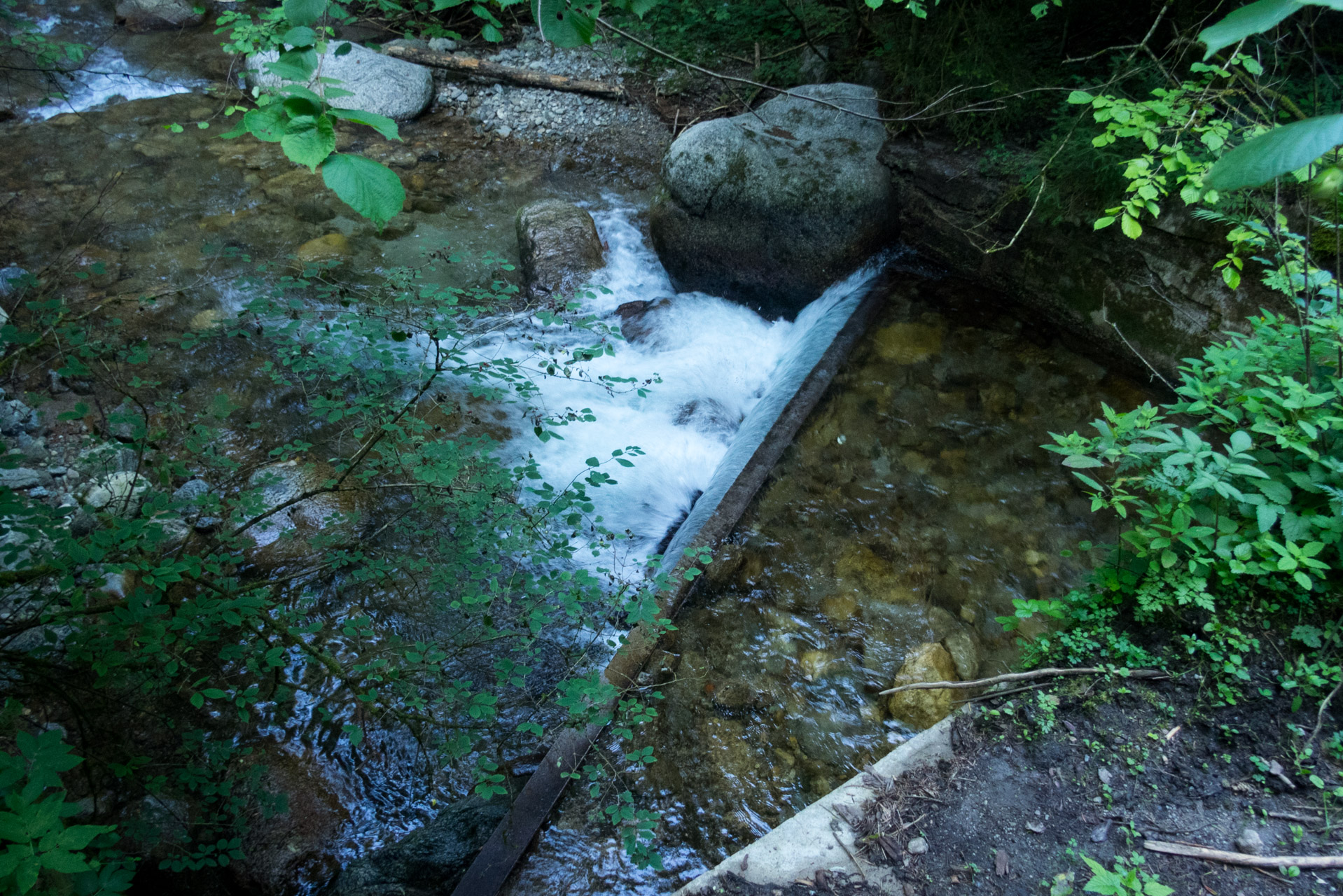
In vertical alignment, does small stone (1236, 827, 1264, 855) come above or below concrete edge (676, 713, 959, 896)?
above

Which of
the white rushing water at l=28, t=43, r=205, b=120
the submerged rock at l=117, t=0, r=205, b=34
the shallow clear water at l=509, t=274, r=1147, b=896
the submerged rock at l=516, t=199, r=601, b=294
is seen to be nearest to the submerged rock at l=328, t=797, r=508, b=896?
the shallow clear water at l=509, t=274, r=1147, b=896

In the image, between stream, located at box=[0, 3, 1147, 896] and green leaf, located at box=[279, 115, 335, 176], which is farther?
stream, located at box=[0, 3, 1147, 896]

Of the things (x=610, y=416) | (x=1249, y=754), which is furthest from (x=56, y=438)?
(x=1249, y=754)

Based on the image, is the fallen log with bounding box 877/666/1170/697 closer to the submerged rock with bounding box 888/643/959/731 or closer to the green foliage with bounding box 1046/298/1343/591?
the green foliage with bounding box 1046/298/1343/591

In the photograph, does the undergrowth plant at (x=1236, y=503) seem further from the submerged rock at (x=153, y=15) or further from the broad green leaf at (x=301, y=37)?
the submerged rock at (x=153, y=15)

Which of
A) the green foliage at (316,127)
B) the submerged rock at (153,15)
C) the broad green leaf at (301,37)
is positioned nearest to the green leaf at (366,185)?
the green foliage at (316,127)

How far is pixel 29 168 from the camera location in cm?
615

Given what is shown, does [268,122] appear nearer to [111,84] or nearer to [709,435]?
[709,435]

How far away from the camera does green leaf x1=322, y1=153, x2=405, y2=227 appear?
986 mm

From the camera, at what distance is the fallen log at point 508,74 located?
25.1ft

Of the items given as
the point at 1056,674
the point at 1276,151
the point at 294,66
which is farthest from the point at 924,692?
the point at 294,66

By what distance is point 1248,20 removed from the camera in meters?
0.70

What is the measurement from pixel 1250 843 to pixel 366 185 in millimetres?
2646

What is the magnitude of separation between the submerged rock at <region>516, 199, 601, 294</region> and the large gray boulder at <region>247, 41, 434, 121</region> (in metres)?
2.80
